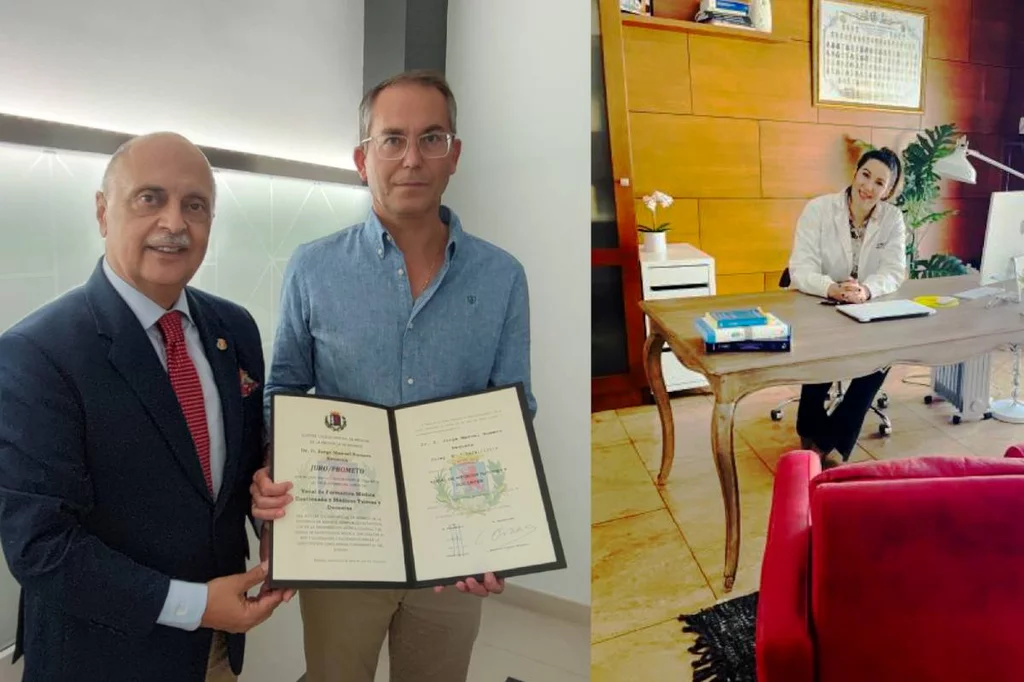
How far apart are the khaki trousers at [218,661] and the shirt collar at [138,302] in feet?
1.70

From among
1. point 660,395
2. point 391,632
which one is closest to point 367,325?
point 391,632

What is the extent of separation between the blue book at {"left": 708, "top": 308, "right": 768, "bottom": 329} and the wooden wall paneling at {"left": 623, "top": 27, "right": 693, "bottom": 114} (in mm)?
480

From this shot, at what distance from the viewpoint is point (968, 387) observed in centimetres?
148

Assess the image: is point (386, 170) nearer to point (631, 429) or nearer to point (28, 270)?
→ point (28, 270)

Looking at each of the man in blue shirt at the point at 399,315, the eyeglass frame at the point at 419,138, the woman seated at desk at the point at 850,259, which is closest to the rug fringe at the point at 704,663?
the woman seated at desk at the point at 850,259

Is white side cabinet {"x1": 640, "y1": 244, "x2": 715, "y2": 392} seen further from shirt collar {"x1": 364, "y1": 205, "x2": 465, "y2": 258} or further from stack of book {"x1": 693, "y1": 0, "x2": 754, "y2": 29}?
shirt collar {"x1": 364, "y1": 205, "x2": 465, "y2": 258}

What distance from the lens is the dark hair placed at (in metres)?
1.46

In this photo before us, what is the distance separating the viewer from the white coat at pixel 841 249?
1.48m

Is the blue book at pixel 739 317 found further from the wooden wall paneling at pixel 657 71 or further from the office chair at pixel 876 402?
the wooden wall paneling at pixel 657 71

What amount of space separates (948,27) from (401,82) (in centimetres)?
122

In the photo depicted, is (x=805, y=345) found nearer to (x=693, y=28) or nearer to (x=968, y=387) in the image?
(x=968, y=387)

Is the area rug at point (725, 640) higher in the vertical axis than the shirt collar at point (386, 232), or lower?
lower
